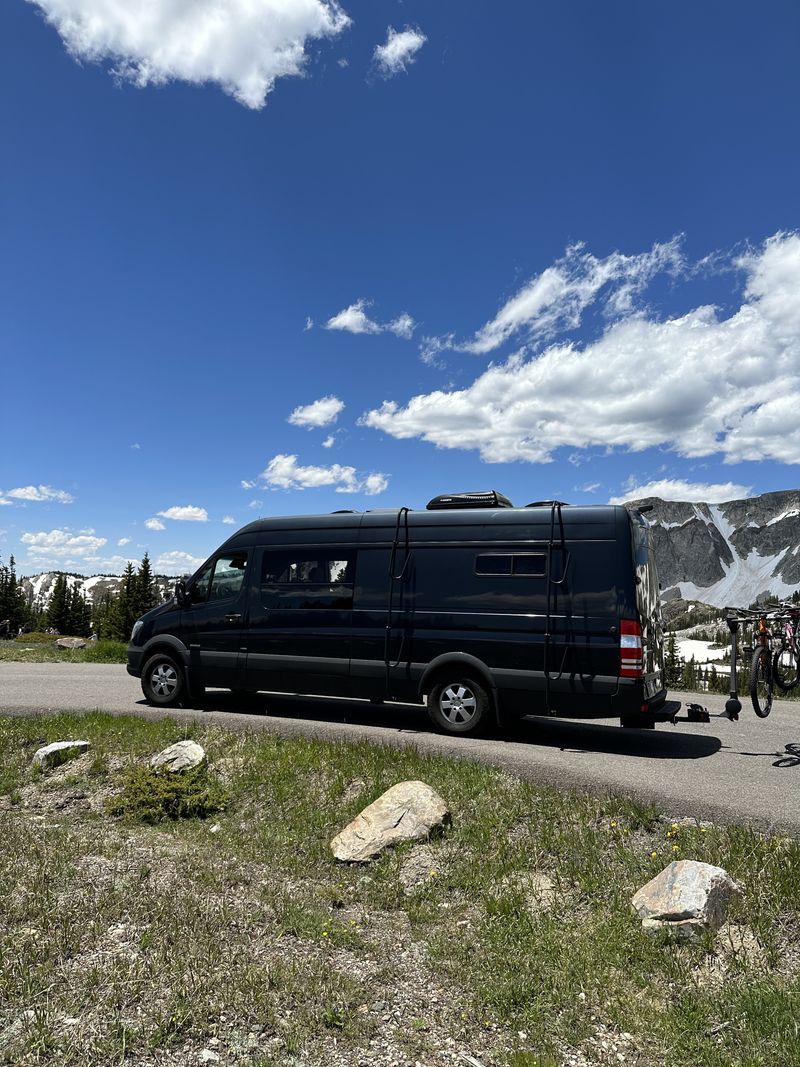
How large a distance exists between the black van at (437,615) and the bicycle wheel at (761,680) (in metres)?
1.12

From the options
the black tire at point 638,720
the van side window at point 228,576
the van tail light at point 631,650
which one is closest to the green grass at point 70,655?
the van side window at point 228,576

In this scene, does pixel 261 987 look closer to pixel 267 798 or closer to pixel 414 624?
pixel 267 798

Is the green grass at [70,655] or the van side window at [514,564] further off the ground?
the van side window at [514,564]

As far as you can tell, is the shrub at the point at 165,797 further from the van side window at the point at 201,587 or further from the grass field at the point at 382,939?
the van side window at the point at 201,587

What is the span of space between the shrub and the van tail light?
16.4 ft

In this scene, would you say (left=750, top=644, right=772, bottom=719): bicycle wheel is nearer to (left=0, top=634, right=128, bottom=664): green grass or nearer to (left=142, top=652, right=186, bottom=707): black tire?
(left=142, top=652, right=186, bottom=707): black tire

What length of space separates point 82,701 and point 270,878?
749 centimetres

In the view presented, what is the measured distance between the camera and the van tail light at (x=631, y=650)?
8.55 m

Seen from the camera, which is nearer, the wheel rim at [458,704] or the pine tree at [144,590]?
the wheel rim at [458,704]

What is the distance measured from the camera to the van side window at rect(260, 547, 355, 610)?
1059cm

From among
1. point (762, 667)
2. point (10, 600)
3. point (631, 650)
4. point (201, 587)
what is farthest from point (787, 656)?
point (10, 600)

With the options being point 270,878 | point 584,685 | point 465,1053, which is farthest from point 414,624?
point 465,1053

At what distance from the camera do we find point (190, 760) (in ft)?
27.5

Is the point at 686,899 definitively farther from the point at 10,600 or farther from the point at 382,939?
the point at 10,600
